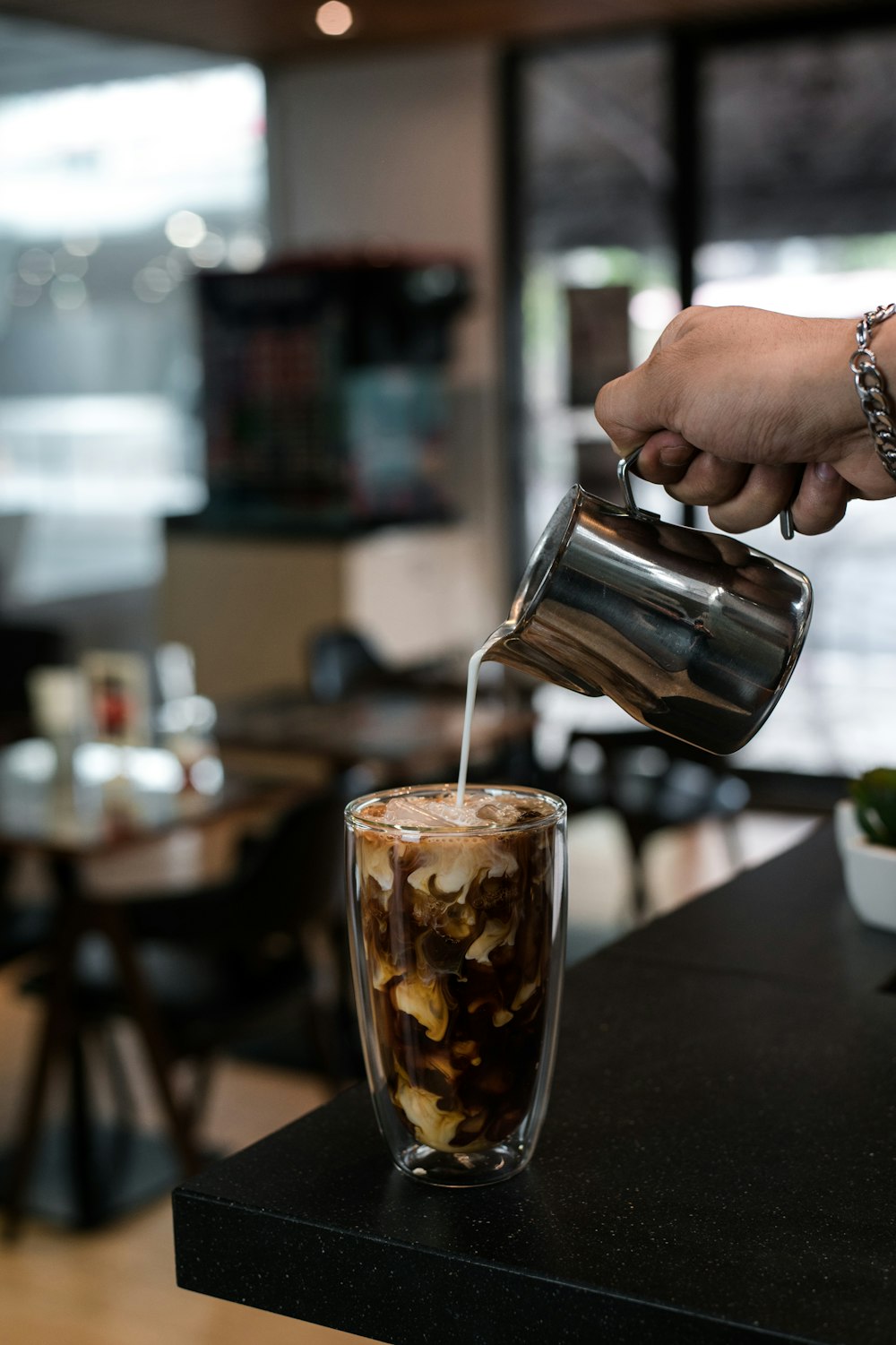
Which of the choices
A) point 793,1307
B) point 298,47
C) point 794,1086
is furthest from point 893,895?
point 298,47

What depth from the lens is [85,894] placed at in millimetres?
2941

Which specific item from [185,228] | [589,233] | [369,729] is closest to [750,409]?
[369,729]

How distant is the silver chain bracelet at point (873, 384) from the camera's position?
856 millimetres

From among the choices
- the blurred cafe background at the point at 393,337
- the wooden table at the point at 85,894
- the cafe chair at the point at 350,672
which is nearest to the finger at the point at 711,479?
the wooden table at the point at 85,894

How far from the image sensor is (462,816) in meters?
0.88

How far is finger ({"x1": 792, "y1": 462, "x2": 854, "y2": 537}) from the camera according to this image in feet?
3.28

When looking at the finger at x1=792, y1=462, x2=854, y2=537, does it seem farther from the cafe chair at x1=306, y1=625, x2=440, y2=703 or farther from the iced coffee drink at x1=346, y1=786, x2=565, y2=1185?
the cafe chair at x1=306, y1=625, x2=440, y2=703

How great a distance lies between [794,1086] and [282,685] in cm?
505

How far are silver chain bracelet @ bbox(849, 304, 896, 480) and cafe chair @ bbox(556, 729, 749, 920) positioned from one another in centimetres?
314

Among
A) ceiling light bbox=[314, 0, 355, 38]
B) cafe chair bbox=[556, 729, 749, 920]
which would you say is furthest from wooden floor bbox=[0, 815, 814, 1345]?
ceiling light bbox=[314, 0, 355, 38]

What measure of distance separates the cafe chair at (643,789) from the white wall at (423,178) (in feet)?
6.13

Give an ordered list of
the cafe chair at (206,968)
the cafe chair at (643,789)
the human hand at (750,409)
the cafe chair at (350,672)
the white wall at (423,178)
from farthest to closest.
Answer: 1. the white wall at (423,178)
2. the cafe chair at (350,672)
3. the cafe chair at (643,789)
4. the cafe chair at (206,968)
5. the human hand at (750,409)

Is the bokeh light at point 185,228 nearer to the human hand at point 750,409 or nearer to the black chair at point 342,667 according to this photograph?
the black chair at point 342,667

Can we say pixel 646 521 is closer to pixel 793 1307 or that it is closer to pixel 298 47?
pixel 793 1307
